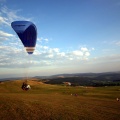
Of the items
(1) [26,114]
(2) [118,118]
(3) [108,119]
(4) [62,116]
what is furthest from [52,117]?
(2) [118,118]

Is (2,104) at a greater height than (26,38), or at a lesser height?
lesser

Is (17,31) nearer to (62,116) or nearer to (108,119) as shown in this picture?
(62,116)

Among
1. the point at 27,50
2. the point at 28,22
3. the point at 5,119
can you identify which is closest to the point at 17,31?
the point at 28,22

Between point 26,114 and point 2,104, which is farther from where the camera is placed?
point 2,104

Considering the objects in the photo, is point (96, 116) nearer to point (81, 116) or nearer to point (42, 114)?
point (81, 116)

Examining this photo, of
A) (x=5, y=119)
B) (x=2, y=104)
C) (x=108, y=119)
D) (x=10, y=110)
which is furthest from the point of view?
(x=2, y=104)

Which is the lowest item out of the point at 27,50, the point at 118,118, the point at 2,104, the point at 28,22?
the point at 118,118

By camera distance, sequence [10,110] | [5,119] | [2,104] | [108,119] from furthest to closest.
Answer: [2,104]
[10,110]
[108,119]
[5,119]
